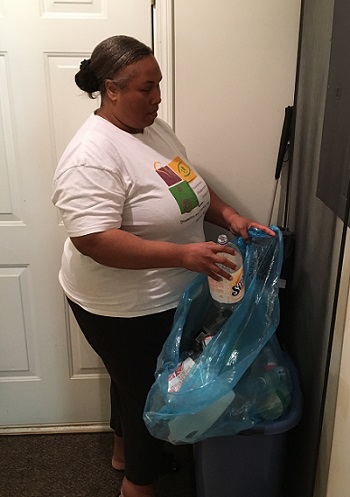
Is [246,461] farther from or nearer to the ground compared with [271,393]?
nearer to the ground

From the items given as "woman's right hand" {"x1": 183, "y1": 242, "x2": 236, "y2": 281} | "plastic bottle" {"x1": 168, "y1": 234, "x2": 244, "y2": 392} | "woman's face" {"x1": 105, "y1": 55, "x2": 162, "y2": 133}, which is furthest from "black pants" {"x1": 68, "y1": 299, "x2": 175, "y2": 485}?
"woman's face" {"x1": 105, "y1": 55, "x2": 162, "y2": 133}

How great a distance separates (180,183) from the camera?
4.25ft

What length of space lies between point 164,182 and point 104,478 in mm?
1110

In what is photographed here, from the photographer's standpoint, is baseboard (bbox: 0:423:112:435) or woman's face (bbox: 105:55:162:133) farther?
baseboard (bbox: 0:423:112:435)

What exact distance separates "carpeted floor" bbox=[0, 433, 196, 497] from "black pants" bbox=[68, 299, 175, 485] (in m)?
0.31

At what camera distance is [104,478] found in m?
1.72

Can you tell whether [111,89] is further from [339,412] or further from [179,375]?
[339,412]

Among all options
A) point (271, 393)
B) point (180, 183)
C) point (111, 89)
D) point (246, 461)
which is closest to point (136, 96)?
point (111, 89)

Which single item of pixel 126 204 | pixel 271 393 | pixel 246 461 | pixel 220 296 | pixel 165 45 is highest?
pixel 165 45

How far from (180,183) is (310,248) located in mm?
426

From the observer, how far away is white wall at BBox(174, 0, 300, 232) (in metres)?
1.51

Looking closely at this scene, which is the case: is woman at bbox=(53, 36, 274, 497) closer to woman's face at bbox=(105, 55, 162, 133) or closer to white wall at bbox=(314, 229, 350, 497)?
woman's face at bbox=(105, 55, 162, 133)

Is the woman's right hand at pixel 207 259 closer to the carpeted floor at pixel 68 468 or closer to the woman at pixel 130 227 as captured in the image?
the woman at pixel 130 227

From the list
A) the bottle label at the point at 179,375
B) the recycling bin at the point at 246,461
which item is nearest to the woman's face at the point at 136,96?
the bottle label at the point at 179,375
